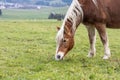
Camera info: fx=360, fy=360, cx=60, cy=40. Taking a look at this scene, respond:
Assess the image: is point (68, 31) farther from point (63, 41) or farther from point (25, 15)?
point (25, 15)

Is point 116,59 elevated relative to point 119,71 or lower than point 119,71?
lower

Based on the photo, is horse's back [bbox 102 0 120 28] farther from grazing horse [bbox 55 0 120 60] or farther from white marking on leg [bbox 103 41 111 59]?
white marking on leg [bbox 103 41 111 59]

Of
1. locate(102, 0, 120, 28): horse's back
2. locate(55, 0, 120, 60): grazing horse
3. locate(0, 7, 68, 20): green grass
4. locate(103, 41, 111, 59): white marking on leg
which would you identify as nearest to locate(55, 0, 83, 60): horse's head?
locate(55, 0, 120, 60): grazing horse

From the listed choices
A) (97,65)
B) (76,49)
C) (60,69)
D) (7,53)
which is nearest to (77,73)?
(60,69)

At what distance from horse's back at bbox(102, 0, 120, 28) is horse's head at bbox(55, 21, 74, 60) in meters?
1.37

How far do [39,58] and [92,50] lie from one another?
1687 mm

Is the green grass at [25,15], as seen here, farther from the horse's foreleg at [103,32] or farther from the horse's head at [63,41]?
the horse's head at [63,41]

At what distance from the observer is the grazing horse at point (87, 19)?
9602 mm

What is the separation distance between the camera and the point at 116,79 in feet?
25.1

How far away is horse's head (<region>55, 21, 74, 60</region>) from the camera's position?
31.3ft

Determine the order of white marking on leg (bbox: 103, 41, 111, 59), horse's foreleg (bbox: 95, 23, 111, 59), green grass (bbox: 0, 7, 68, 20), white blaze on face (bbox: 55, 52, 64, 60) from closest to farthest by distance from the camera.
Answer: white blaze on face (bbox: 55, 52, 64, 60) → horse's foreleg (bbox: 95, 23, 111, 59) → white marking on leg (bbox: 103, 41, 111, 59) → green grass (bbox: 0, 7, 68, 20)

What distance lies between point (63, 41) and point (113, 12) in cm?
186

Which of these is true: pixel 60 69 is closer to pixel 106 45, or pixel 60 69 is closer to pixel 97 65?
pixel 97 65

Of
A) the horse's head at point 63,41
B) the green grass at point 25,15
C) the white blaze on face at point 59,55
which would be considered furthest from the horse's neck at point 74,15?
the green grass at point 25,15
